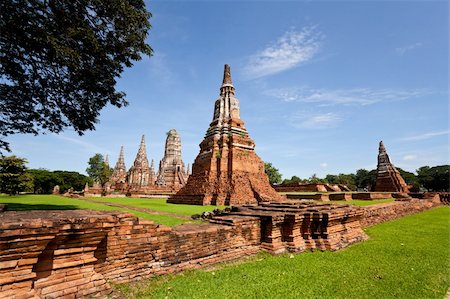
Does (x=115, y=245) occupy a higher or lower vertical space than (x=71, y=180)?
lower

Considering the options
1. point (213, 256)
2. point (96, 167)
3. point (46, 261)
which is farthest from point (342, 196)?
point (96, 167)

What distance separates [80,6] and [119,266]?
726 centimetres

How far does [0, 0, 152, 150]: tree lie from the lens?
6.60 m

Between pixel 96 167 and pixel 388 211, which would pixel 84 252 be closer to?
pixel 388 211

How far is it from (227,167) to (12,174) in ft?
94.9

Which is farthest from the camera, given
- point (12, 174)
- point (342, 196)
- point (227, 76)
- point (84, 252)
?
point (12, 174)

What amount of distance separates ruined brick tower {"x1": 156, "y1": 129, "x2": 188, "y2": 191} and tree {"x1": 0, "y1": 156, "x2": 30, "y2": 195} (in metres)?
18.9

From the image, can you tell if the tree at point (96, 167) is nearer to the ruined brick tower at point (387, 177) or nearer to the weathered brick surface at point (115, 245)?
the ruined brick tower at point (387, 177)

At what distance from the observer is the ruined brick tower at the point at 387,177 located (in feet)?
105

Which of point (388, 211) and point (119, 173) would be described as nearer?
point (388, 211)

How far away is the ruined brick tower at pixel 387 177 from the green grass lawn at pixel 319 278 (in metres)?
31.2

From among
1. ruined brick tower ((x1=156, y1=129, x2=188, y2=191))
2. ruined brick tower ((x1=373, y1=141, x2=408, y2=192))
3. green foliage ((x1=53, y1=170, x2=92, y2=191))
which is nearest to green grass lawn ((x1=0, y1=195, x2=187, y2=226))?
ruined brick tower ((x1=156, y1=129, x2=188, y2=191))

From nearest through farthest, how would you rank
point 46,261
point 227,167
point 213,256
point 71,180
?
point 46,261 → point 213,256 → point 227,167 → point 71,180

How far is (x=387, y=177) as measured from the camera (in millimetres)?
33000
